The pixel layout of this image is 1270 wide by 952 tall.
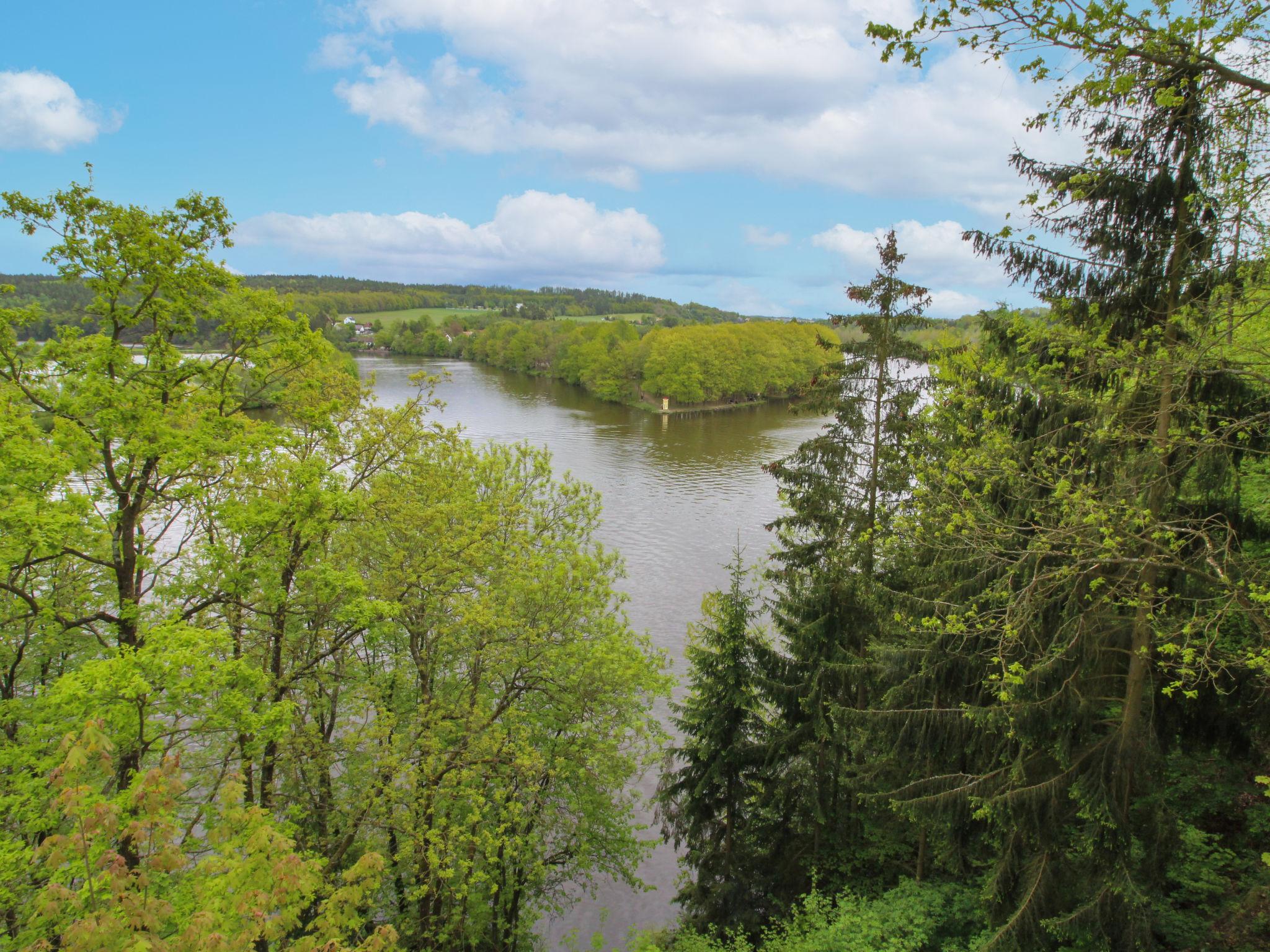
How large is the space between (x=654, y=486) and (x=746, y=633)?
25.3 m

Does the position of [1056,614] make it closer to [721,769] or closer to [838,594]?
[838,594]

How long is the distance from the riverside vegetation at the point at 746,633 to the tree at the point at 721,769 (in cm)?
7

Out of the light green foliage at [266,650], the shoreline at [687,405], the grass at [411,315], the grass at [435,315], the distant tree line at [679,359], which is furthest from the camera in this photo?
the grass at [435,315]

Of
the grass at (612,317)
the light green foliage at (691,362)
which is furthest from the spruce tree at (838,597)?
the grass at (612,317)

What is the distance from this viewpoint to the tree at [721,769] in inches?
459

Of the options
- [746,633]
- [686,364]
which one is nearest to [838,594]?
[746,633]

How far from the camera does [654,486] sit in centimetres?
3731

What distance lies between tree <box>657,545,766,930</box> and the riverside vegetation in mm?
74

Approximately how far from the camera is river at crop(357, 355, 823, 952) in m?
14.3

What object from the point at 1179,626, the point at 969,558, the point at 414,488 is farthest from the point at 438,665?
the point at 1179,626

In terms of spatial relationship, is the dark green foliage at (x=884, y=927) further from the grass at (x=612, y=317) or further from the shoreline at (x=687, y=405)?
the grass at (x=612, y=317)

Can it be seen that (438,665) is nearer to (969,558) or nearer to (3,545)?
(3,545)

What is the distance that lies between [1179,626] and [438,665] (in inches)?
359

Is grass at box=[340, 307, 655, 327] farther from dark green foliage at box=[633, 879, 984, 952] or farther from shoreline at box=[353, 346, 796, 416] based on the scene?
dark green foliage at box=[633, 879, 984, 952]
